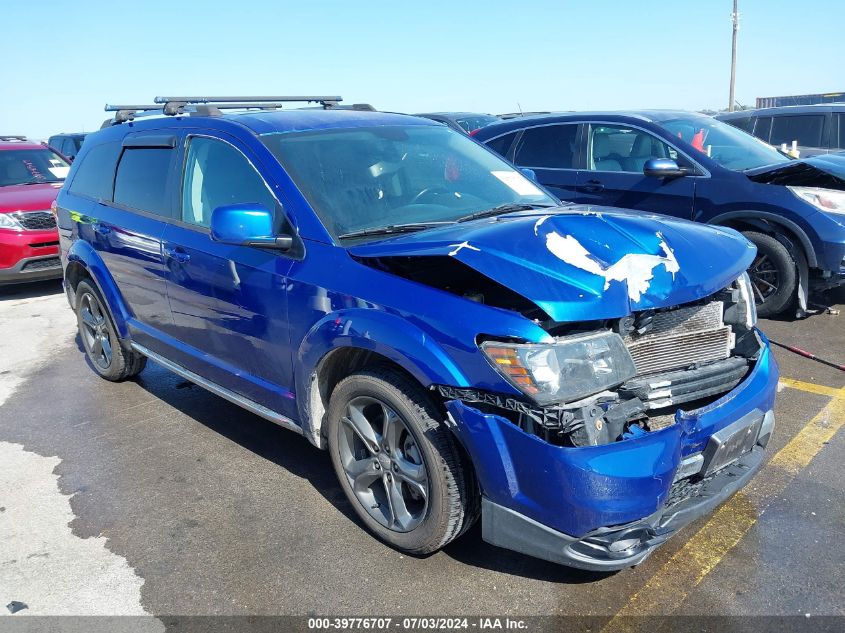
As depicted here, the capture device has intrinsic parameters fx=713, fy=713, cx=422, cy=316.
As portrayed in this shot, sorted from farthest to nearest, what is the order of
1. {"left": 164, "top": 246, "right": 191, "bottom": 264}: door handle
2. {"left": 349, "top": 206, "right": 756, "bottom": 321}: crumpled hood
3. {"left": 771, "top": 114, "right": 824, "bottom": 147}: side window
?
{"left": 771, "top": 114, "right": 824, "bottom": 147}: side window < {"left": 164, "top": 246, "right": 191, "bottom": 264}: door handle < {"left": 349, "top": 206, "right": 756, "bottom": 321}: crumpled hood

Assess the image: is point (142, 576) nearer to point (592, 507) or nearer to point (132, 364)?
point (592, 507)

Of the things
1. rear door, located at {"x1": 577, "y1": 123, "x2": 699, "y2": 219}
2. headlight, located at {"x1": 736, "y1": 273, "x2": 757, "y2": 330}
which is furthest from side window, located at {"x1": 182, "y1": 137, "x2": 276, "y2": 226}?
rear door, located at {"x1": 577, "y1": 123, "x2": 699, "y2": 219}

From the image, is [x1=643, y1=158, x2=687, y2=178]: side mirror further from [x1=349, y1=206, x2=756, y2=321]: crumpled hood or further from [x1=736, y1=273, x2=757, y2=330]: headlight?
[x1=349, y1=206, x2=756, y2=321]: crumpled hood

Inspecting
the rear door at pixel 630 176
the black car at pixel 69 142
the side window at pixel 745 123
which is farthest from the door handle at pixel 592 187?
the black car at pixel 69 142

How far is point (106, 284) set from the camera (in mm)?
4805

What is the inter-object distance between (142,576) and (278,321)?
1.22 m

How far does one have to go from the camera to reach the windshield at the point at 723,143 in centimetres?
652

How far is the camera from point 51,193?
29.6 ft

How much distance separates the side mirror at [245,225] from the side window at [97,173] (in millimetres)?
2039

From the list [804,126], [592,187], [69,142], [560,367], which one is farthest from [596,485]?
[69,142]

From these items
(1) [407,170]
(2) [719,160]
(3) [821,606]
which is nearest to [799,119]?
(2) [719,160]

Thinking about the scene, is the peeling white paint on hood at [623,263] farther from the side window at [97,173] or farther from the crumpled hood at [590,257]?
the side window at [97,173]

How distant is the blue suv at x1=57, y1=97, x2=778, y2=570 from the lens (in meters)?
2.44

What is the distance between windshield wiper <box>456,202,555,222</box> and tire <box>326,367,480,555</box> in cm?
96
